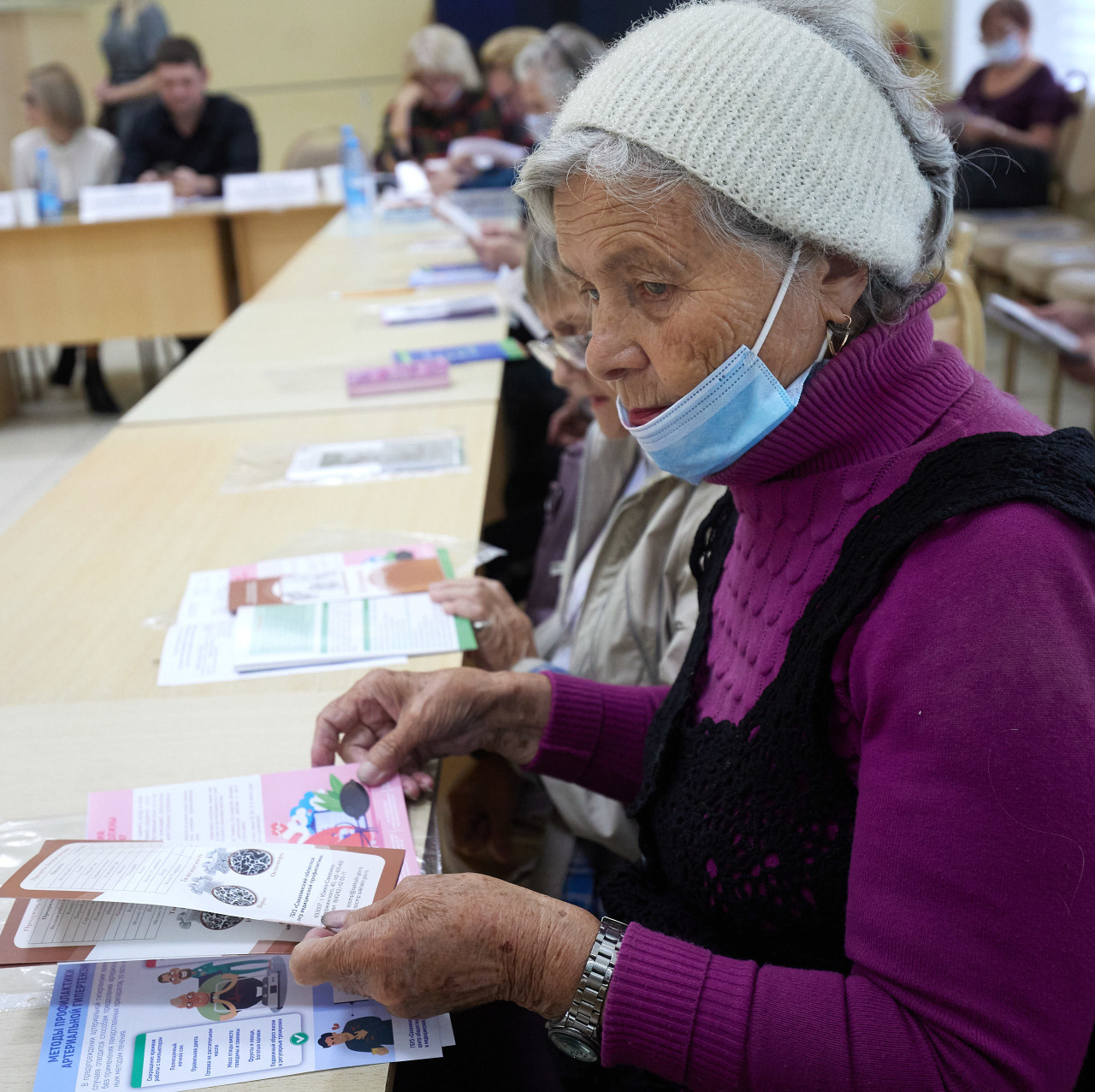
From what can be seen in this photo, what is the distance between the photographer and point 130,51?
7.77m

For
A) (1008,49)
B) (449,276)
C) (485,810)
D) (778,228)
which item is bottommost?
(485,810)

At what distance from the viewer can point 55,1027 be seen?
757 mm

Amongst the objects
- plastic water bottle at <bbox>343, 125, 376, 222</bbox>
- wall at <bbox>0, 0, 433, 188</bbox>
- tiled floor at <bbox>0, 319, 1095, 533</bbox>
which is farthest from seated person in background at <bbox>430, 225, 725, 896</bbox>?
wall at <bbox>0, 0, 433, 188</bbox>

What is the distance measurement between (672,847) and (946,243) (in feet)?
1.92

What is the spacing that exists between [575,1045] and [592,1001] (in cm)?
5

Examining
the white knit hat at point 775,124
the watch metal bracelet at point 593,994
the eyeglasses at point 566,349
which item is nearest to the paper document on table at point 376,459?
the eyeglasses at point 566,349

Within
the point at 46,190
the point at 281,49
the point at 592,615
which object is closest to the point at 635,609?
the point at 592,615

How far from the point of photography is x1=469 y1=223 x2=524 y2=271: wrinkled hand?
3.27 metres

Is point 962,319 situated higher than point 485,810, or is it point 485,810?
point 962,319

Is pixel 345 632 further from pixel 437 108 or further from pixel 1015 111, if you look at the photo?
pixel 1015 111

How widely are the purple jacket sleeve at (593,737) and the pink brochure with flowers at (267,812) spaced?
8.2 inches

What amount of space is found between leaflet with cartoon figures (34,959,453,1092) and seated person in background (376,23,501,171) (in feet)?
19.0

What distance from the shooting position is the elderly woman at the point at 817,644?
67 cm

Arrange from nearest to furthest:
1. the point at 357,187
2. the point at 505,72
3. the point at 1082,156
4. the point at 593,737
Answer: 1. the point at 593,737
2. the point at 357,187
3. the point at 1082,156
4. the point at 505,72
